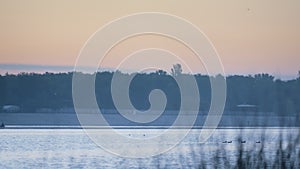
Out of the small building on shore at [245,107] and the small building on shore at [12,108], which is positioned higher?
the small building on shore at [245,107]

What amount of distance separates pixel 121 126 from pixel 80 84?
24.9m

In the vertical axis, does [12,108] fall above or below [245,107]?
below

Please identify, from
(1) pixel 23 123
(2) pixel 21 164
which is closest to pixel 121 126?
(1) pixel 23 123

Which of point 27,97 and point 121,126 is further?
point 121,126

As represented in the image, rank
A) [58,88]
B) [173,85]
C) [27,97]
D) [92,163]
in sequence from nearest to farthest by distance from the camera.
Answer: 1. [92,163]
2. [173,85]
3. [58,88]
4. [27,97]

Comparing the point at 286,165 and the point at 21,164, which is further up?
the point at 286,165

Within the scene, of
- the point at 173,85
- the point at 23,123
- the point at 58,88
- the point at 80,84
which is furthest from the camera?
the point at 23,123

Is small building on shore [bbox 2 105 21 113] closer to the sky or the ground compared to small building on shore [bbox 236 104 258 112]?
closer to the ground

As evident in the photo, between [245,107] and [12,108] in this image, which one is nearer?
[245,107]

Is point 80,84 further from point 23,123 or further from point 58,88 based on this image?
point 23,123

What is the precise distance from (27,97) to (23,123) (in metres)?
9.91

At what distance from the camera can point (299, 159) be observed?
13.2 metres

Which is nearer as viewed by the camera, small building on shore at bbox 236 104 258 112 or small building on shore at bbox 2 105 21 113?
small building on shore at bbox 236 104 258 112

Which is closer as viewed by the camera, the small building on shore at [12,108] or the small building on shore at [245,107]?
the small building on shore at [245,107]
